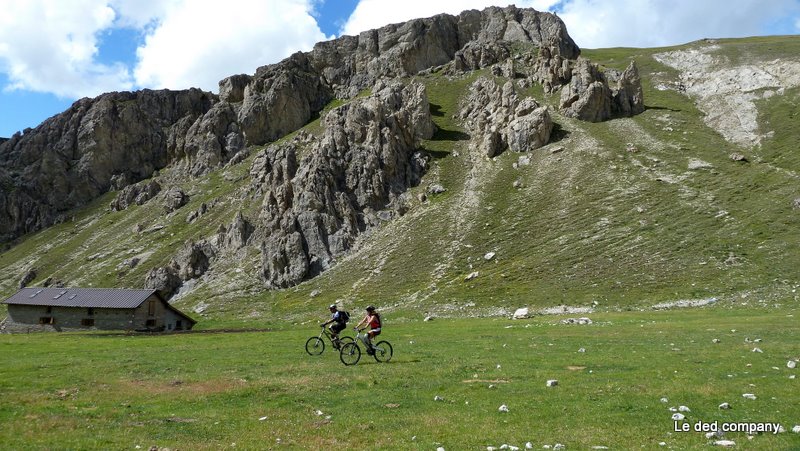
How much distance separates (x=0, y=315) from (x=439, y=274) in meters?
99.5

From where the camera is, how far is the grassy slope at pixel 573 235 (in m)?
66.2

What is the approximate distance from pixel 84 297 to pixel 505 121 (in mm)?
92852

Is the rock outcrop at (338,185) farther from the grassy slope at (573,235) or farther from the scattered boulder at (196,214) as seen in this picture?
the scattered boulder at (196,214)

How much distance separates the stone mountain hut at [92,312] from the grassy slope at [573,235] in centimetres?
684

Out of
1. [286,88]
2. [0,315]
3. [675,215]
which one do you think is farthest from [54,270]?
[675,215]

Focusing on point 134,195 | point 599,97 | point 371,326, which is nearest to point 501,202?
point 599,97

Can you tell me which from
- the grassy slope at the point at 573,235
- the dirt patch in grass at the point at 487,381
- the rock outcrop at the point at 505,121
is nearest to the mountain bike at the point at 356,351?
the dirt patch in grass at the point at 487,381

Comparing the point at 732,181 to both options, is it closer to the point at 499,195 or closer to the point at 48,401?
the point at 499,195

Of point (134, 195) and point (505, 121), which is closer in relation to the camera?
Result: point (505, 121)

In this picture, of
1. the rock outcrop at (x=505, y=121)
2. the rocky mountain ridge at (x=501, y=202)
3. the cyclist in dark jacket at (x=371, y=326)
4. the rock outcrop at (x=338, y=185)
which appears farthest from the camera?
the rock outcrop at (x=505, y=121)

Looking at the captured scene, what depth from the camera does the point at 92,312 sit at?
78.8 meters

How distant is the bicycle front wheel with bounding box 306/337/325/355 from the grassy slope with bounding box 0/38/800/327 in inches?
1338

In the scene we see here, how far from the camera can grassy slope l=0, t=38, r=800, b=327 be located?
217 feet

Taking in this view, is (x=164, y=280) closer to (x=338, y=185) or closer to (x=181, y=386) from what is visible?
(x=338, y=185)
